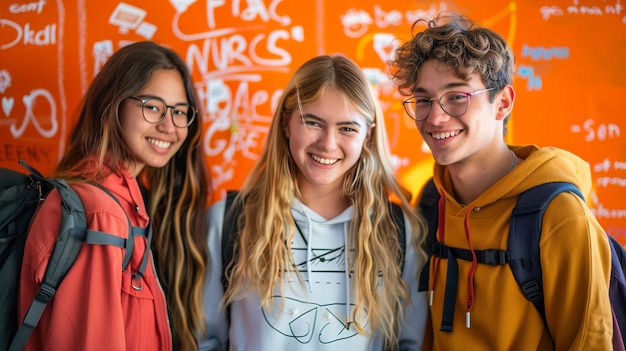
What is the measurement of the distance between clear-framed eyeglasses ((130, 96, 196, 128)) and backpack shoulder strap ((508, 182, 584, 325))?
143cm

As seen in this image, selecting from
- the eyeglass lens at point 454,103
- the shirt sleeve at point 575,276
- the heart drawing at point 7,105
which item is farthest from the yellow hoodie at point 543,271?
the heart drawing at point 7,105

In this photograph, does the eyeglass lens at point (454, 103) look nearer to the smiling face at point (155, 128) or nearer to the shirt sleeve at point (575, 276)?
the shirt sleeve at point (575, 276)

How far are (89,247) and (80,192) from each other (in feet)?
0.72

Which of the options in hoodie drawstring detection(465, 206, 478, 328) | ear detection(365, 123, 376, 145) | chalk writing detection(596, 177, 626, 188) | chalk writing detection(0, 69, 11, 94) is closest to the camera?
hoodie drawstring detection(465, 206, 478, 328)

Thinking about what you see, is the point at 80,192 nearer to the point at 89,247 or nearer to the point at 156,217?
the point at 89,247

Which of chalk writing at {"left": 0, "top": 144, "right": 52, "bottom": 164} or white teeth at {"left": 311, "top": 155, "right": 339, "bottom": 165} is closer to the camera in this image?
white teeth at {"left": 311, "top": 155, "right": 339, "bottom": 165}

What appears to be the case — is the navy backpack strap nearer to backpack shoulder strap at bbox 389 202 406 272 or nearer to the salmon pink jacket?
backpack shoulder strap at bbox 389 202 406 272

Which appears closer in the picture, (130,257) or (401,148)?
(130,257)

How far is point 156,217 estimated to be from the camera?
7.80 feet

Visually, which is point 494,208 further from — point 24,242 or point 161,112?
point 24,242

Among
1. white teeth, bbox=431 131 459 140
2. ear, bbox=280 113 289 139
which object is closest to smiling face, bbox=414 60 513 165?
white teeth, bbox=431 131 459 140

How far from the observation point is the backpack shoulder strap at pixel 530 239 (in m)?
1.68

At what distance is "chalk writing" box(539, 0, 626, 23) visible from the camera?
268cm

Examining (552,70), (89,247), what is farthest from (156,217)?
(552,70)
